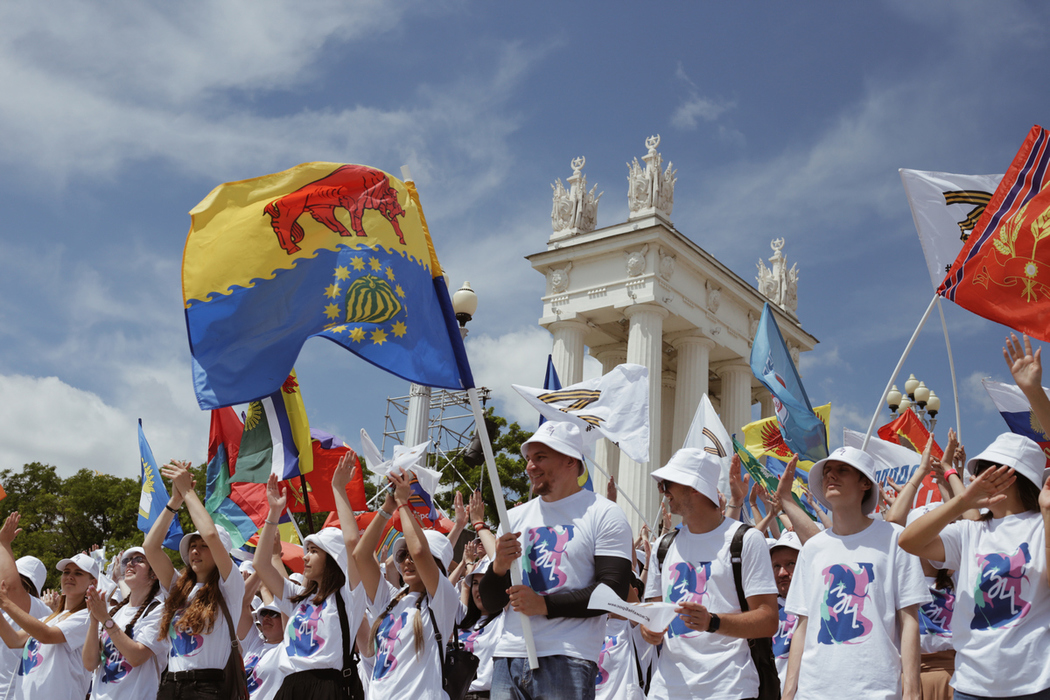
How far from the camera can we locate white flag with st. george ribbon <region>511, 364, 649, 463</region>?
6531mm

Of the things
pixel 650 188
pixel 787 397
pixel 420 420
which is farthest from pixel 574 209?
pixel 787 397

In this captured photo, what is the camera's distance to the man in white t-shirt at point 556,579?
4.58m

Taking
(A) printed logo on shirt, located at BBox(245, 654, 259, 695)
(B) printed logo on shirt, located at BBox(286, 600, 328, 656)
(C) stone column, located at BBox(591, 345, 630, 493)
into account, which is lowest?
(A) printed logo on shirt, located at BBox(245, 654, 259, 695)

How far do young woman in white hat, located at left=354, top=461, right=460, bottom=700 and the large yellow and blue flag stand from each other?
83 cm

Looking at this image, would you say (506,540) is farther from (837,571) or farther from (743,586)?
(837,571)

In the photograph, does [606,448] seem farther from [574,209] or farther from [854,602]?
[854,602]

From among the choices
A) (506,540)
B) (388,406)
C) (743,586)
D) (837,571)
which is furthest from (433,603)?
(388,406)

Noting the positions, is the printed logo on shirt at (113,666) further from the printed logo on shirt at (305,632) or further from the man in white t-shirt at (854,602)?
the man in white t-shirt at (854,602)

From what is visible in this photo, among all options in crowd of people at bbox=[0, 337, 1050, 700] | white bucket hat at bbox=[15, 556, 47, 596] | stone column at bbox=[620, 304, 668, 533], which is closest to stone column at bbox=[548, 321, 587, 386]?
stone column at bbox=[620, 304, 668, 533]

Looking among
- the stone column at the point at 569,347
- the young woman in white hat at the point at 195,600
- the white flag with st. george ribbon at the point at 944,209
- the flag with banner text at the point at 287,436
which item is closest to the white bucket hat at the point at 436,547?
the young woman in white hat at the point at 195,600

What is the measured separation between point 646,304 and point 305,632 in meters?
23.3

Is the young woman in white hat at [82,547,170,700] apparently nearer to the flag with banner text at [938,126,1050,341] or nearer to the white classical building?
the flag with banner text at [938,126,1050,341]

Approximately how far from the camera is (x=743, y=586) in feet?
16.0

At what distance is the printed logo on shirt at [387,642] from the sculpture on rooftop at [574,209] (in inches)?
1025
